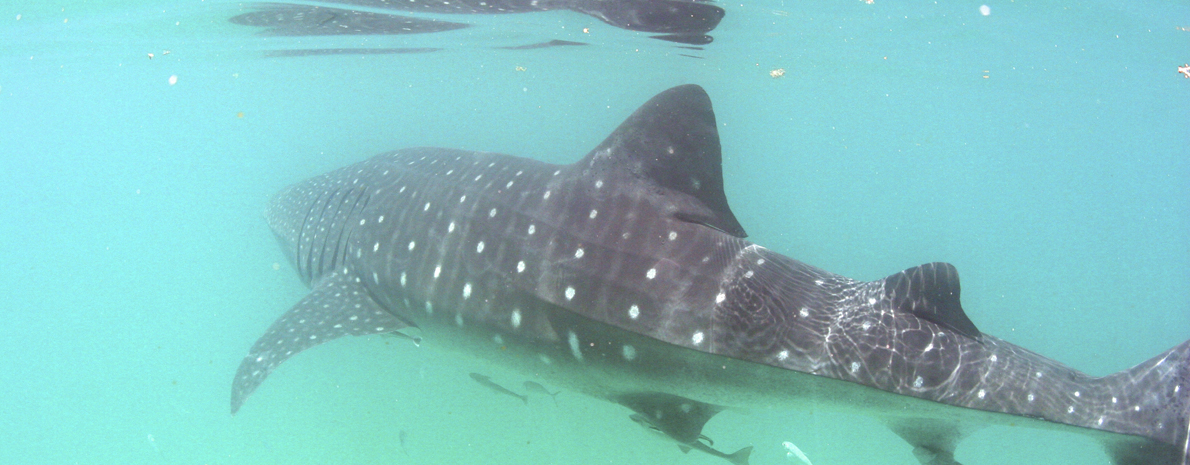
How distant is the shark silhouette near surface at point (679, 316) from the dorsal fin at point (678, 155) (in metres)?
0.01

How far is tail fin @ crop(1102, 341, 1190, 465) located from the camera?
2.90 meters

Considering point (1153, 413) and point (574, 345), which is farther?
point (574, 345)

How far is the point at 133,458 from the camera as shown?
550 inches

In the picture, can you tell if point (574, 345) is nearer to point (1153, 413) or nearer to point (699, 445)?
point (699, 445)

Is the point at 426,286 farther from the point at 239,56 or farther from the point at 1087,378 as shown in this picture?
the point at 239,56

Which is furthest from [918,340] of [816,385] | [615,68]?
[615,68]

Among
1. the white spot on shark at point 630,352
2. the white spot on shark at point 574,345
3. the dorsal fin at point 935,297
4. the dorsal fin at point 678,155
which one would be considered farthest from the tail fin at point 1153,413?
the white spot on shark at point 574,345

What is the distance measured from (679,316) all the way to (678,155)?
1195 mm

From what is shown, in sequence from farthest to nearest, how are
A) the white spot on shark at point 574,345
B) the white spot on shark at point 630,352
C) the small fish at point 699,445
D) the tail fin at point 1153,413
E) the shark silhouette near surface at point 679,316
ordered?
the small fish at point 699,445
the white spot on shark at point 574,345
the white spot on shark at point 630,352
the shark silhouette near surface at point 679,316
the tail fin at point 1153,413

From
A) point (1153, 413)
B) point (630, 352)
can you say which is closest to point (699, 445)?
point (630, 352)

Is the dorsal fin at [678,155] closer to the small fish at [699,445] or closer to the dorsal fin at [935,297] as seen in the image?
the dorsal fin at [935,297]

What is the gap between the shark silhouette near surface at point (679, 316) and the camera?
9.91 ft

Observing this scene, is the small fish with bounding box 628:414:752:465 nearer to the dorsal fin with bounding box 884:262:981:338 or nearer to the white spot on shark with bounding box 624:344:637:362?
the white spot on shark with bounding box 624:344:637:362

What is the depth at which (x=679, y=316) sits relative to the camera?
3.36m
